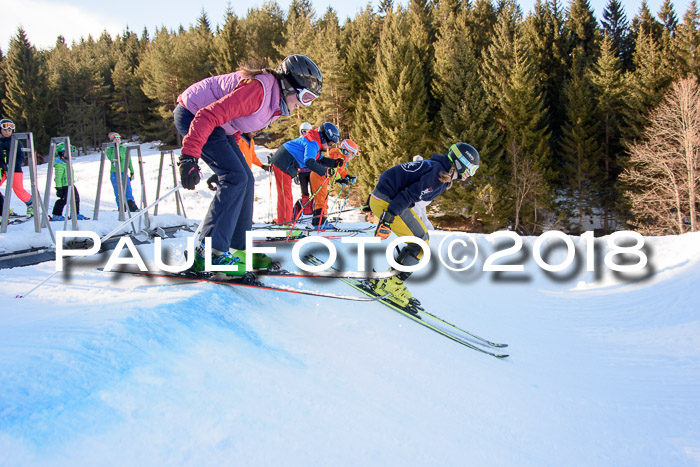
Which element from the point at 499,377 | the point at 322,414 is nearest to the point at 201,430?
the point at 322,414

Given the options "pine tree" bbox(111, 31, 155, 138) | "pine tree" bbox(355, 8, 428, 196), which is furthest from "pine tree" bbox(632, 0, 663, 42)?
"pine tree" bbox(111, 31, 155, 138)

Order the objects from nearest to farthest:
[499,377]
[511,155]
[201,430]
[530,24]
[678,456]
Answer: [201,430] → [678,456] → [499,377] → [511,155] → [530,24]

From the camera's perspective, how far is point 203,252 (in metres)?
3.70

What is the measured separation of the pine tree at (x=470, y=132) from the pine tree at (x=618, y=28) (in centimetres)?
1892

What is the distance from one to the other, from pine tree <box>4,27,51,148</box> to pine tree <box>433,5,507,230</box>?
1476 inches

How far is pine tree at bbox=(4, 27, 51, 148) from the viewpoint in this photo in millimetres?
40531

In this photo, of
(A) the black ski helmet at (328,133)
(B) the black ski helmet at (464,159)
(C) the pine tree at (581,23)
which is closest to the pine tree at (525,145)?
(C) the pine tree at (581,23)

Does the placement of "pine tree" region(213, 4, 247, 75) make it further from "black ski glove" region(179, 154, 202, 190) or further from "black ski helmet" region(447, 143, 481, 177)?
"black ski glove" region(179, 154, 202, 190)

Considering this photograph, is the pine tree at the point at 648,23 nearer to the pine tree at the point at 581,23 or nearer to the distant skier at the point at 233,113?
the pine tree at the point at 581,23

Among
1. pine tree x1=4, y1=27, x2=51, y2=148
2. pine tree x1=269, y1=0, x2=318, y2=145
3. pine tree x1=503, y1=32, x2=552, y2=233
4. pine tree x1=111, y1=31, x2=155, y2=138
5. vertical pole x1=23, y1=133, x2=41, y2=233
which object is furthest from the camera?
pine tree x1=111, y1=31, x2=155, y2=138

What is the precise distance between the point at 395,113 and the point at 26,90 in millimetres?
37194

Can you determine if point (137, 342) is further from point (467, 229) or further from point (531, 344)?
point (467, 229)

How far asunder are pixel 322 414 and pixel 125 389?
2.98 ft

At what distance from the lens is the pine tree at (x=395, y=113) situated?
25.9m
